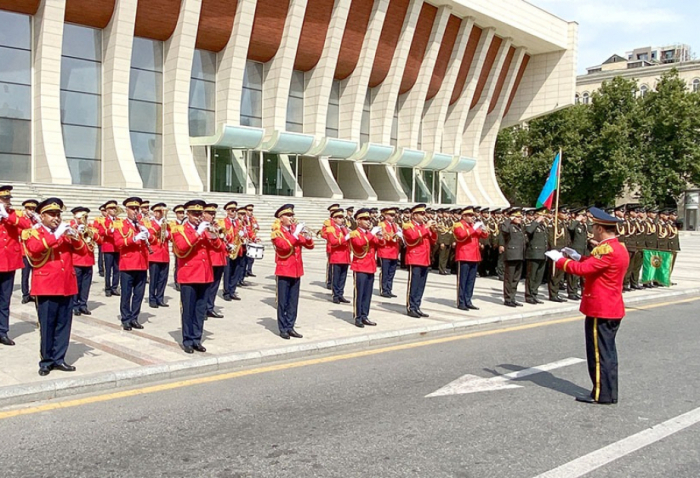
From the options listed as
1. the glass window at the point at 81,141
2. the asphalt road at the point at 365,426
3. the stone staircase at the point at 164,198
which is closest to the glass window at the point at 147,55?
the glass window at the point at 81,141

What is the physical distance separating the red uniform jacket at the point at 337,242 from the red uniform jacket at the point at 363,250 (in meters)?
0.71

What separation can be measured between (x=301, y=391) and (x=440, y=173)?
142 ft

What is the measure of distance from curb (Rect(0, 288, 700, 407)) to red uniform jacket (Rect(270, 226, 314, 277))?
1.17 metres

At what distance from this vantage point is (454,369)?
7555 millimetres

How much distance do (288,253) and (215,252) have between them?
1.08 metres

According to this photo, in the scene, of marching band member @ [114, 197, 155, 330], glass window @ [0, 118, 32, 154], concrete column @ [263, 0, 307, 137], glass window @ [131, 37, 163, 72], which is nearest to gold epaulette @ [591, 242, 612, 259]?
marching band member @ [114, 197, 155, 330]

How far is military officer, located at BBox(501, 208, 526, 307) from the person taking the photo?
12812 millimetres

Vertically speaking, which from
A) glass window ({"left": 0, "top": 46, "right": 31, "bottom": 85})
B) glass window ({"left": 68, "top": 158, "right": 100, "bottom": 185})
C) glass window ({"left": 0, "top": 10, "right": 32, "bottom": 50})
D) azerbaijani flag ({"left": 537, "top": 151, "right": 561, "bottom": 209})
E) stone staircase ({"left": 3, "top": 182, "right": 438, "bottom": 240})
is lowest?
stone staircase ({"left": 3, "top": 182, "right": 438, "bottom": 240})

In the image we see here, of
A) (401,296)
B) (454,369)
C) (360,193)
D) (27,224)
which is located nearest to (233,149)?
(360,193)

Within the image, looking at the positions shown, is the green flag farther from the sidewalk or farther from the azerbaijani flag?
the azerbaijani flag

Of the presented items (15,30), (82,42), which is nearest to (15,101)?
(15,30)

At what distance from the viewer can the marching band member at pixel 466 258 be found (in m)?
12.3

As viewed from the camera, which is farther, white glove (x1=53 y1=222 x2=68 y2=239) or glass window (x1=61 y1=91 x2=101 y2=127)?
glass window (x1=61 y1=91 x2=101 y2=127)

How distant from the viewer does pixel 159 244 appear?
37.8 feet
